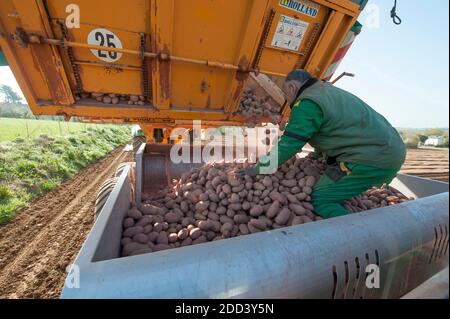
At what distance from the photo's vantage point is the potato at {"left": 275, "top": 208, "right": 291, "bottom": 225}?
193 centimetres

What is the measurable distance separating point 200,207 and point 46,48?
72.5 inches

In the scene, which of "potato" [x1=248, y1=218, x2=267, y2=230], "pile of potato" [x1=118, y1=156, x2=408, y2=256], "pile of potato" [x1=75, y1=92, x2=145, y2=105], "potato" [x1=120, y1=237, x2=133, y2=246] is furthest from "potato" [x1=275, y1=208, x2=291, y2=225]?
"pile of potato" [x1=75, y1=92, x2=145, y2=105]

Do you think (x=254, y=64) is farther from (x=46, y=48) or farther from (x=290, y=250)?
(x=290, y=250)

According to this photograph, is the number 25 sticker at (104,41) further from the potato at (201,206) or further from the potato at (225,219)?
the potato at (225,219)

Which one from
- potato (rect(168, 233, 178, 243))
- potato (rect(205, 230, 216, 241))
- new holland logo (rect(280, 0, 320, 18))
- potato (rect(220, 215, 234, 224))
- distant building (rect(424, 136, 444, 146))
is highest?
new holland logo (rect(280, 0, 320, 18))

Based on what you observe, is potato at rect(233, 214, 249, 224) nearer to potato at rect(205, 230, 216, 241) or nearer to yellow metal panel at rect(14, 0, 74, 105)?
potato at rect(205, 230, 216, 241)

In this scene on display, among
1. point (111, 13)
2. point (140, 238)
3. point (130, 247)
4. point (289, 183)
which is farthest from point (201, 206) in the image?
point (111, 13)

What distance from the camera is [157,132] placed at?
4324 millimetres

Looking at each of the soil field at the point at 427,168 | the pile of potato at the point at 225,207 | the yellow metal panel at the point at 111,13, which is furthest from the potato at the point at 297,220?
the soil field at the point at 427,168

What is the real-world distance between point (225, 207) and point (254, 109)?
62.4 inches

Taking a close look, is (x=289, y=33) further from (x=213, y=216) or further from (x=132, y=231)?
(x=132, y=231)

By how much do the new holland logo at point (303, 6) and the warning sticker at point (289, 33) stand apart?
10 centimetres

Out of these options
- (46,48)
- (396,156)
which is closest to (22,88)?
(46,48)

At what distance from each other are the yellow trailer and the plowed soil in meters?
2.07
